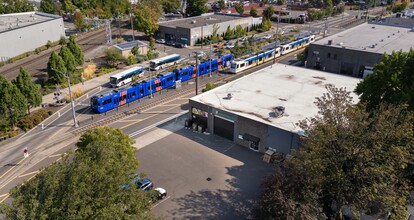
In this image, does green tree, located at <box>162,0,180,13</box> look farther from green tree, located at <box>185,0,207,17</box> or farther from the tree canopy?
the tree canopy

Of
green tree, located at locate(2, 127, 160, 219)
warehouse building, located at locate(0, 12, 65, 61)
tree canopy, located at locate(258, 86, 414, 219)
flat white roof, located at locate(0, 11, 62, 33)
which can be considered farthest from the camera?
flat white roof, located at locate(0, 11, 62, 33)

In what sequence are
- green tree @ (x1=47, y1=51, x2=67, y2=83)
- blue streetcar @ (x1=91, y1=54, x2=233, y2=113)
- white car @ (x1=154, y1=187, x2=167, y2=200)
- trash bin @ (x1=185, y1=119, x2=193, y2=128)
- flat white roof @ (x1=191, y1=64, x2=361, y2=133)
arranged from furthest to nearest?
green tree @ (x1=47, y1=51, x2=67, y2=83) → blue streetcar @ (x1=91, y1=54, x2=233, y2=113) → trash bin @ (x1=185, y1=119, x2=193, y2=128) → flat white roof @ (x1=191, y1=64, x2=361, y2=133) → white car @ (x1=154, y1=187, x2=167, y2=200)

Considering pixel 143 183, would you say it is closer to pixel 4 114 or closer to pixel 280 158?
pixel 280 158

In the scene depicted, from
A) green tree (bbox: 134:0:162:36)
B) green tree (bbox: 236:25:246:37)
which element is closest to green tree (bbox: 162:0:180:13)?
green tree (bbox: 134:0:162:36)

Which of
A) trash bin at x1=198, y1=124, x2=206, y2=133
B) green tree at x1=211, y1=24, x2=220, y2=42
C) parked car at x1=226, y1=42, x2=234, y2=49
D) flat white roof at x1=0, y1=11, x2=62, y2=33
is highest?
flat white roof at x1=0, y1=11, x2=62, y2=33

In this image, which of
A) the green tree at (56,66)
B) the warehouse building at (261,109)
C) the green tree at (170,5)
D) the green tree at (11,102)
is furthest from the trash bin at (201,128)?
the green tree at (170,5)

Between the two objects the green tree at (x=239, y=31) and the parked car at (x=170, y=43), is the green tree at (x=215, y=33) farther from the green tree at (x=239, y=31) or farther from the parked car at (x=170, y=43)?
the parked car at (x=170, y=43)

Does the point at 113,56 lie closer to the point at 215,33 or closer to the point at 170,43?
the point at 170,43
